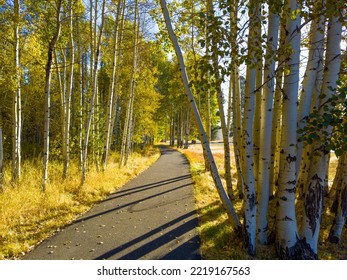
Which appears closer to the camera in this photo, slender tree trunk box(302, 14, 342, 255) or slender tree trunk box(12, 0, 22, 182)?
A: slender tree trunk box(302, 14, 342, 255)

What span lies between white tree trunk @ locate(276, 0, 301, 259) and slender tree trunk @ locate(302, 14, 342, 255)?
0.29 meters

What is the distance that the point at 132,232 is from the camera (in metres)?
4.42

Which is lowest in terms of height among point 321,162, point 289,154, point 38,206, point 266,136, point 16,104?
point 38,206

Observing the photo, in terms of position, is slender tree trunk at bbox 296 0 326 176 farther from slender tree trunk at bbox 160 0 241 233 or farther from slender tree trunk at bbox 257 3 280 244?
slender tree trunk at bbox 160 0 241 233

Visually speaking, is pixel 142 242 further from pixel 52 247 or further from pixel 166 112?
pixel 166 112

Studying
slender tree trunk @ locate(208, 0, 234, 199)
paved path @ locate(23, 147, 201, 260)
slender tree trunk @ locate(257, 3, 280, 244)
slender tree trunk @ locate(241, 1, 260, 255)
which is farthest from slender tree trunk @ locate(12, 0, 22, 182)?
slender tree trunk @ locate(257, 3, 280, 244)

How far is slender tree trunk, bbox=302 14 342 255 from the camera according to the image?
324cm

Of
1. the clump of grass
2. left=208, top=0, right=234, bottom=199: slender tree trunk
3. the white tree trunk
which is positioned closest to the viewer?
left=208, top=0, right=234, bottom=199: slender tree trunk

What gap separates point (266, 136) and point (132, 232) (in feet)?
9.69

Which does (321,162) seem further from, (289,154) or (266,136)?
(266,136)

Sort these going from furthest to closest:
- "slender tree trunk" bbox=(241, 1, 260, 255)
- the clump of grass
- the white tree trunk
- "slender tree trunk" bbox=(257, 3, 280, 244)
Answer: the clump of grass, "slender tree trunk" bbox=(241, 1, 260, 255), "slender tree trunk" bbox=(257, 3, 280, 244), the white tree trunk

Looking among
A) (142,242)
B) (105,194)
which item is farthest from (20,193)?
(142,242)

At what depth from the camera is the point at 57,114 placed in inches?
813

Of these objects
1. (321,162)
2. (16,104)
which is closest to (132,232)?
(321,162)
